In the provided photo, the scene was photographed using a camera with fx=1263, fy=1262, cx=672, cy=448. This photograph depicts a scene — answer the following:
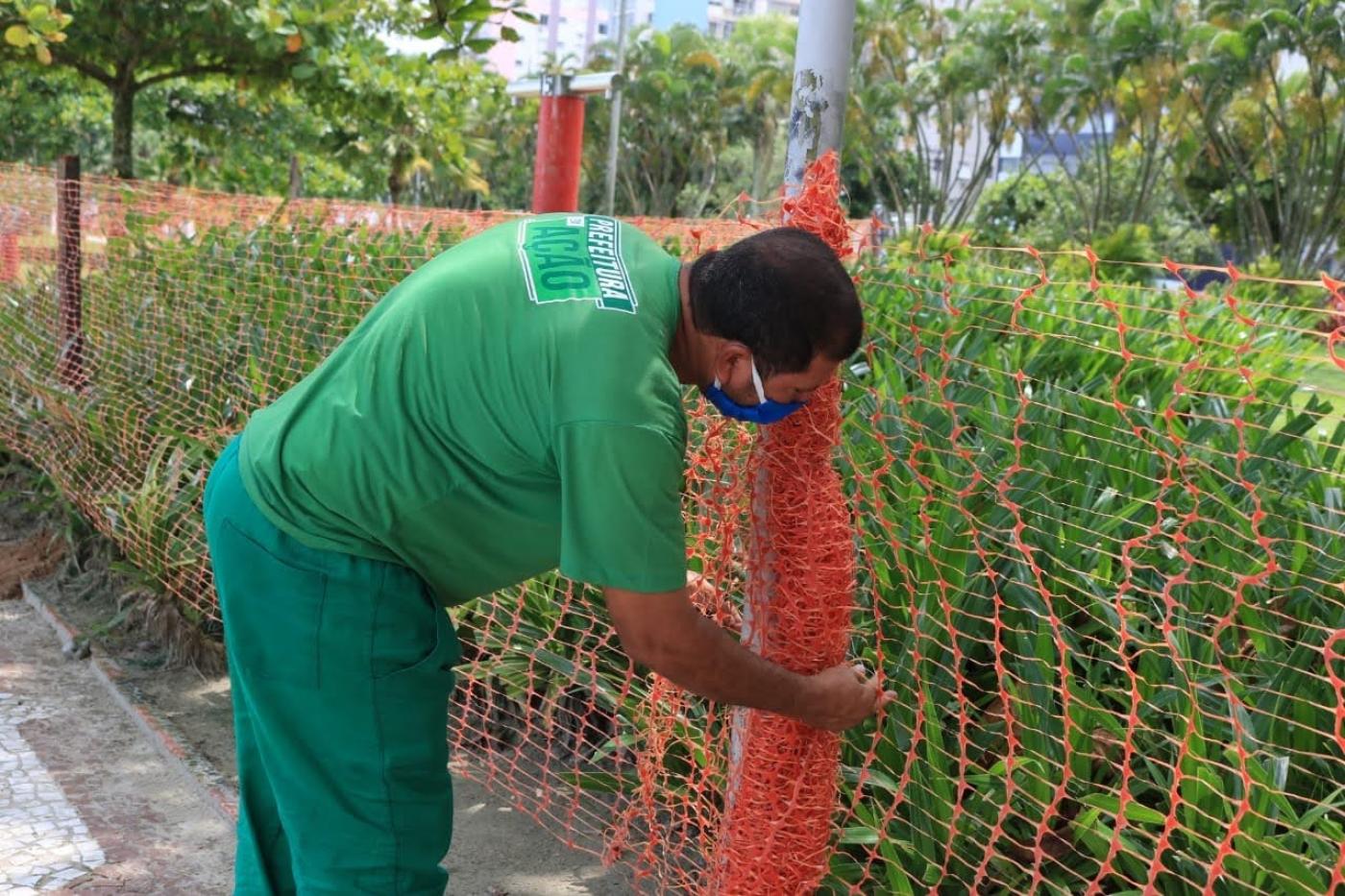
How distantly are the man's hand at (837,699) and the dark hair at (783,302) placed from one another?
2.02 feet

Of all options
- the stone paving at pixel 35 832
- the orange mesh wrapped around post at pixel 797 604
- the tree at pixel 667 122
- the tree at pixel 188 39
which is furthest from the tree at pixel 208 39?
the tree at pixel 667 122

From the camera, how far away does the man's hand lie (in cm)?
221

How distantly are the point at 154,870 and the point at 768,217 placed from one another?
2.25 m

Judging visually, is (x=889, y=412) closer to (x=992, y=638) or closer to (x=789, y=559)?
(x=992, y=638)

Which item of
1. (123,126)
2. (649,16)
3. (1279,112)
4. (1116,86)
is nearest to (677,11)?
(649,16)

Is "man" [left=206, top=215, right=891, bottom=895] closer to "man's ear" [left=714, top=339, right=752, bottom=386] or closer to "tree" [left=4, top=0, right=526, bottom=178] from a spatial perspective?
"man's ear" [left=714, top=339, right=752, bottom=386]

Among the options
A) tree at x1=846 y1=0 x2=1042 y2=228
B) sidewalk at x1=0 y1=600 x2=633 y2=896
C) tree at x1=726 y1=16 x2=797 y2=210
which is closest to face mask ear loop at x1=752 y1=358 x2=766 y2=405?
sidewalk at x1=0 y1=600 x2=633 y2=896

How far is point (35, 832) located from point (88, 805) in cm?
20

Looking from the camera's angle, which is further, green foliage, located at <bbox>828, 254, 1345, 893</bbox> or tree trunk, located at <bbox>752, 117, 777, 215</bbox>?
tree trunk, located at <bbox>752, 117, 777, 215</bbox>

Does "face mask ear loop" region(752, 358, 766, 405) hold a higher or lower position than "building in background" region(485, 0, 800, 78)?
lower

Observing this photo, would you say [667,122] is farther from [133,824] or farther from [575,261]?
[575,261]

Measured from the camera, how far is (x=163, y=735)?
154 inches

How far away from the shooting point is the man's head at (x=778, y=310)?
187 cm

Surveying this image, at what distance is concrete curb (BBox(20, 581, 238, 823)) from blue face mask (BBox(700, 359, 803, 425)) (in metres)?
2.18
